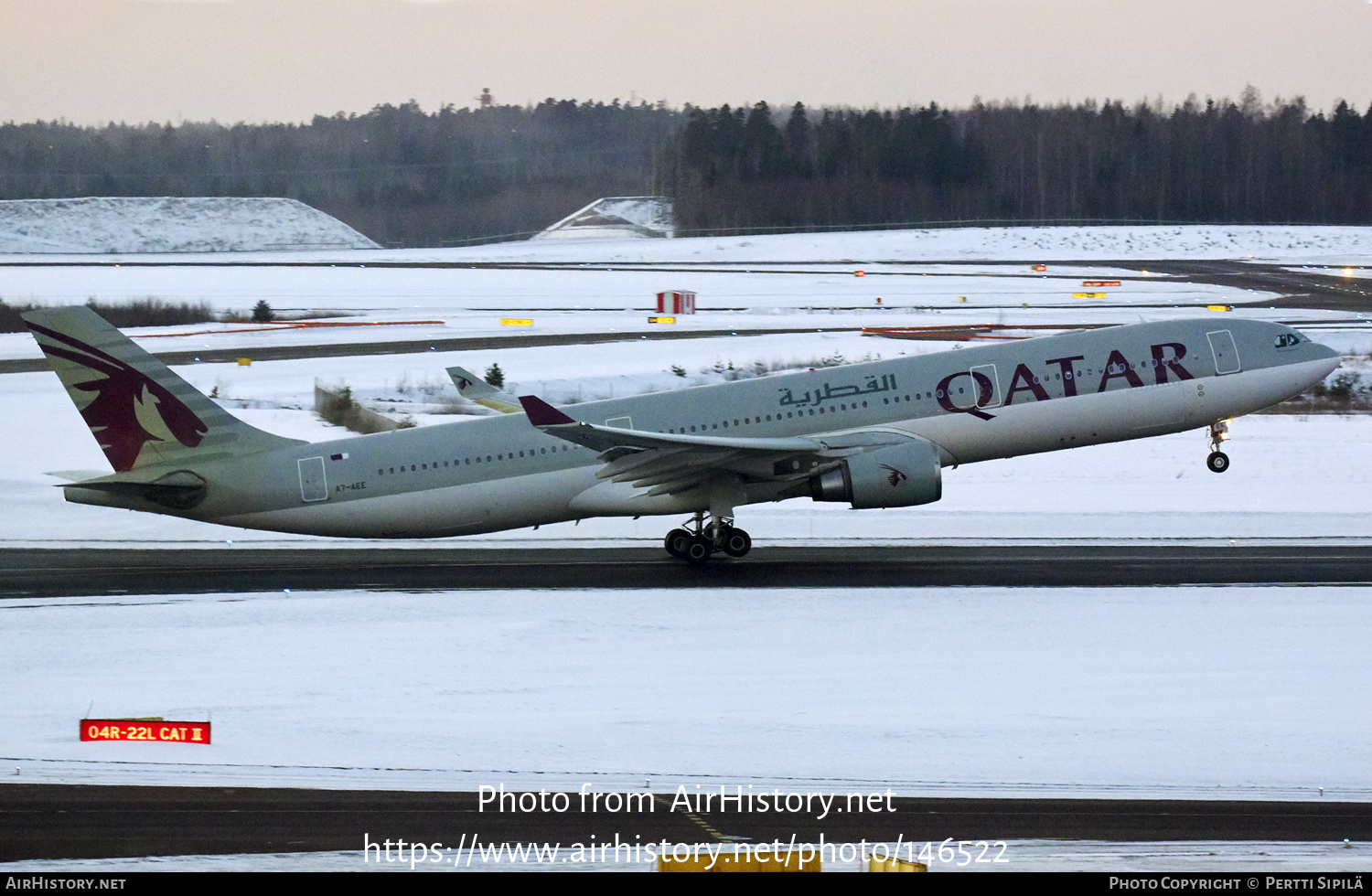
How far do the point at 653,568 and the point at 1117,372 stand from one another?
996 cm

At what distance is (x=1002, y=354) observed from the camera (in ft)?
95.4

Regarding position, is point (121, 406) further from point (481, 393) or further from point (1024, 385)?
point (1024, 385)

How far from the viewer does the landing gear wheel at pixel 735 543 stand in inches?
1130

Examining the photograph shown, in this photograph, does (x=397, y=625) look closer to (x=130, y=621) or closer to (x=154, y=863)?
(x=130, y=621)

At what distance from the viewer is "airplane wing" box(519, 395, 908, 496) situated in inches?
1049

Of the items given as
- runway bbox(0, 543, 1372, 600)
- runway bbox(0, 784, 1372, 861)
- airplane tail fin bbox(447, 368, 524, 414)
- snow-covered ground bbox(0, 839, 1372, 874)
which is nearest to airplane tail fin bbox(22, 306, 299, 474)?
runway bbox(0, 543, 1372, 600)

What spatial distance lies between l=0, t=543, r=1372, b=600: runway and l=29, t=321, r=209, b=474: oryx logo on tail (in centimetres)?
263

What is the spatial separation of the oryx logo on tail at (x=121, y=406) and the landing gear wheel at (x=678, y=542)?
9.52 meters

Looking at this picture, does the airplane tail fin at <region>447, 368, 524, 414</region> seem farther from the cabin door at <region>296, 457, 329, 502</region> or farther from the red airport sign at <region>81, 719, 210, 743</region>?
the red airport sign at <region>81, 719, 210, 743</region>

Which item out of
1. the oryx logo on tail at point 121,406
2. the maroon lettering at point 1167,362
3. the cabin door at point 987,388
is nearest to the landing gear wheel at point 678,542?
the cabin door at point 987,388

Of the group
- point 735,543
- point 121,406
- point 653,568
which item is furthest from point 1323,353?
point 121,406

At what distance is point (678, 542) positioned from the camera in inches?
1141

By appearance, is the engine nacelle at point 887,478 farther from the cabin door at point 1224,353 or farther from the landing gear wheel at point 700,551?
the cabin door at point 1224,353

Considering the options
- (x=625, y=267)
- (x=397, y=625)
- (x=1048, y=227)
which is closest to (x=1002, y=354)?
(x=397, y=625)
